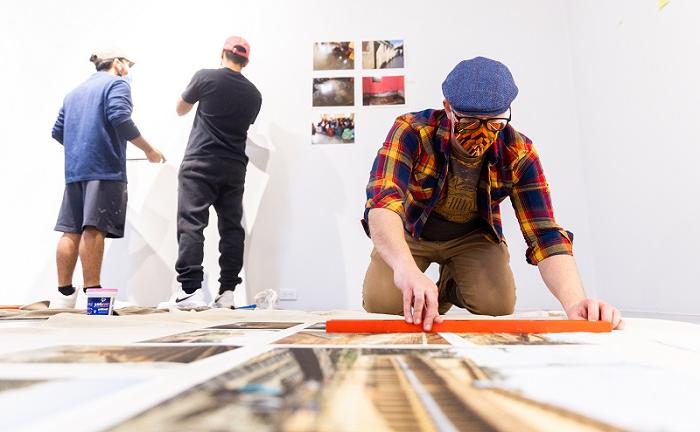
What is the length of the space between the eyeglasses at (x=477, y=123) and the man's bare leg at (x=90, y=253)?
1.66 metres

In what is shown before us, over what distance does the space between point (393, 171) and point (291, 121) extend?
64.6 inches

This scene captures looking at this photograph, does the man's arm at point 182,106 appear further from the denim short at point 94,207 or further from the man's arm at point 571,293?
the man's arm at point 571,293

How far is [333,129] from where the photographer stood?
8.37ft

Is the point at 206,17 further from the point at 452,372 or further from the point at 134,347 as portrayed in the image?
→ the point at 452,372

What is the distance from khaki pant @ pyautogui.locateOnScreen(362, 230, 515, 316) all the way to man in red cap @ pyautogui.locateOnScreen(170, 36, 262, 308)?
927 millimetres

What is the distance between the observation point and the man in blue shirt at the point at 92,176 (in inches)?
74.9

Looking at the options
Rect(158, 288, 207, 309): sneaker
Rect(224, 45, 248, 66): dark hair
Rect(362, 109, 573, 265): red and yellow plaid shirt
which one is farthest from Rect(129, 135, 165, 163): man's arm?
Rect(362, 109, 573, 265): red and yellow plaid shirt

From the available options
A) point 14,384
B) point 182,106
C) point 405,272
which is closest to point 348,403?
point 14,384

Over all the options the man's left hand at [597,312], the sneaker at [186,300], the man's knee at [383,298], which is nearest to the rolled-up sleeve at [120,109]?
the sneaker at [186,300]

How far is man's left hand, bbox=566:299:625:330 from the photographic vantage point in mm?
835

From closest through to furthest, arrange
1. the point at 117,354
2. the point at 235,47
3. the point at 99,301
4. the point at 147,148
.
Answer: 1. the point at 117,354
2. the point at 99,301
3. the point at 147,148
4. the point at 235,47

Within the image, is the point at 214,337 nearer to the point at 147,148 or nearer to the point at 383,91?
the point at 147,148

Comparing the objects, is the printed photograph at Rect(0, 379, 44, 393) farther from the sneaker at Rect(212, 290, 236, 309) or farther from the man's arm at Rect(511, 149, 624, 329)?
the sneaker at Rect(212, 290, 236, 309)

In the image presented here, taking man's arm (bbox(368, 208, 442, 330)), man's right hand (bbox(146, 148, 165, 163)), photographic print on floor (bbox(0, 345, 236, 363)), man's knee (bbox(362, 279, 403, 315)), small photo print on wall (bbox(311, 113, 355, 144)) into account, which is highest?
small photo print on wall (bbox(311, 113, 355, 144))
